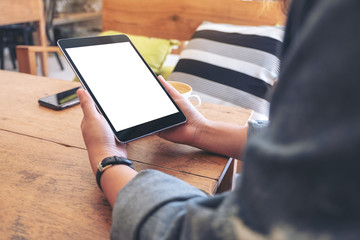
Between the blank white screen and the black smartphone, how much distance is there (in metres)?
0.24

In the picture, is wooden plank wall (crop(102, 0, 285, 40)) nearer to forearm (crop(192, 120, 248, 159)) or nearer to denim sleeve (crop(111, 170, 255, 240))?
forearm (crop(192, 120, 248, 159))

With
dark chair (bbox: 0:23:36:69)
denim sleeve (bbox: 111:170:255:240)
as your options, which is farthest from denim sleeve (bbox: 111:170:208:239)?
dark chair (bbox: 0:23:36:69)

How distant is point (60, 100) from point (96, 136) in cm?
37

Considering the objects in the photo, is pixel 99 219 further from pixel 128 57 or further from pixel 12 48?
pixel 12 48

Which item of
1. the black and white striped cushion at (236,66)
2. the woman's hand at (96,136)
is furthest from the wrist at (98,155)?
the black and white striped cushion at (236,66)

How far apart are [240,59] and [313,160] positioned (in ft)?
3.88

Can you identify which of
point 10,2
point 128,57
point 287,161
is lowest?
point 10,2

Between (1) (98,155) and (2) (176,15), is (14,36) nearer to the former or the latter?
(2) (176,15)

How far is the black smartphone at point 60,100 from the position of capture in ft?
2.78

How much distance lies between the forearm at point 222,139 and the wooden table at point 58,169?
0.02 meters

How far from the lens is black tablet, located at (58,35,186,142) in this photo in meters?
0.62

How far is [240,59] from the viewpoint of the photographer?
52.9 inches

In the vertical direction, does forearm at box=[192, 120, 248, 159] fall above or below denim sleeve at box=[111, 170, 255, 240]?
below

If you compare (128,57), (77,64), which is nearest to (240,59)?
(128,57)
